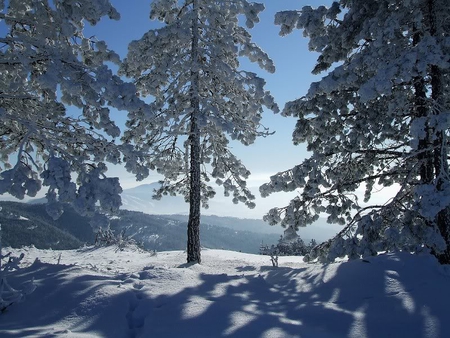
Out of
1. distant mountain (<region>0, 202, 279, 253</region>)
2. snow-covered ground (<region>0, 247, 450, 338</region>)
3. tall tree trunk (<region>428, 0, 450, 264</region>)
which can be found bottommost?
snow-covered ground (<region>0, 247, 450, 338</region>)

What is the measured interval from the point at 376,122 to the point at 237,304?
206 inches

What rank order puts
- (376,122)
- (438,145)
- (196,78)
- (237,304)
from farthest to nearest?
(196,78)
(376,122)
(438,145)
(237,304)

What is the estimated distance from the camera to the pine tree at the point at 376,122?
5.25 metres

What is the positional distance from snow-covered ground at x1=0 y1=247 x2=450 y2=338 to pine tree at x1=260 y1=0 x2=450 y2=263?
80 cm

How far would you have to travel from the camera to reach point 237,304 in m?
4.33

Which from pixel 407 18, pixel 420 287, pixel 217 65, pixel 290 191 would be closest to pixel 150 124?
pixel 217 65

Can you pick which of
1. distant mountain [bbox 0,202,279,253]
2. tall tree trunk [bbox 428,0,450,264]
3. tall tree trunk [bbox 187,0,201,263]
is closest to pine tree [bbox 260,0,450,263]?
tall tree trunk [bbox 428,0,450,264]

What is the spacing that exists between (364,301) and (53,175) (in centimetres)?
464

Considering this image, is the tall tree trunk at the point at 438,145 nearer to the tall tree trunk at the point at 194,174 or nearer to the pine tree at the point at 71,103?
the pine tree at the point at 71,103

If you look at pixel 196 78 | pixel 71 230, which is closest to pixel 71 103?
pixel 196 78

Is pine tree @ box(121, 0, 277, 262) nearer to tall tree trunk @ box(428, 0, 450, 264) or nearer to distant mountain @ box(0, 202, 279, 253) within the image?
tall tree trunk @ box(428, 0, 450, 264)

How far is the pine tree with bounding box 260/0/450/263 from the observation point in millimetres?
5254

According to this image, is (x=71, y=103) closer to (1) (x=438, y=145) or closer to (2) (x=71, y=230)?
(1) (x=438, y=145)

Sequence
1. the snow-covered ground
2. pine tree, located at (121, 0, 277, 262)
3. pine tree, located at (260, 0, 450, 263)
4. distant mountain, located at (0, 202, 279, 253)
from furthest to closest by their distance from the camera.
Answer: distant mountain, located at (0, 202, 279, 253)
pine tree, located at (121, 0, 277, 262)
pine tree, located at (260, 0, 450, 263)
the snow-covered ground
